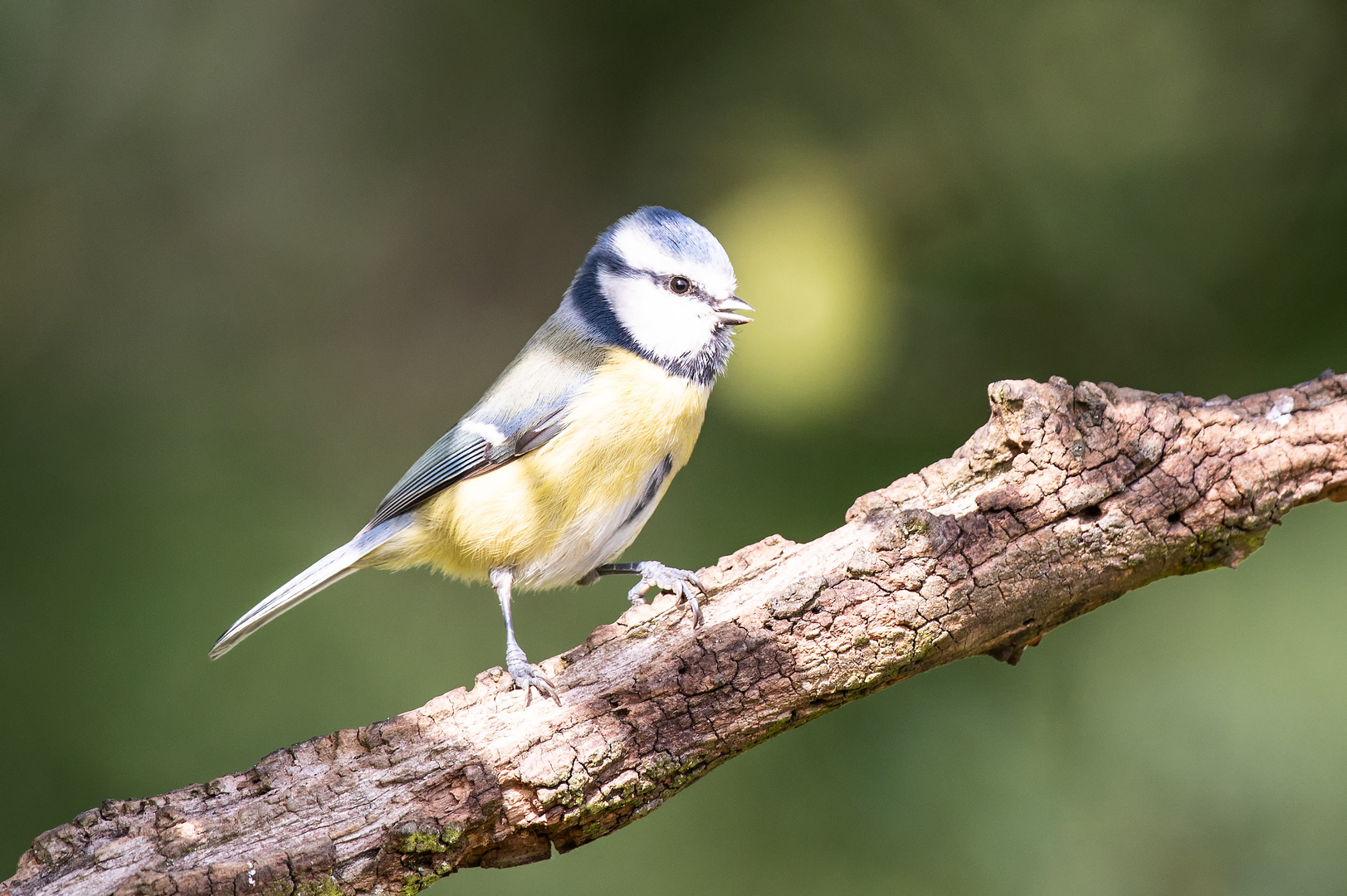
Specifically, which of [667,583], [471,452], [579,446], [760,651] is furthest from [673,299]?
[760,651]

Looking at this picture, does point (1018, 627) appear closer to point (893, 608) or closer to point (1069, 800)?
point (893, 608)

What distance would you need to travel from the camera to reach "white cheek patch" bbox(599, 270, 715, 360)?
1.80 metres

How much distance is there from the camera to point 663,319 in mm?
1826

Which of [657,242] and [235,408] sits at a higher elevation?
[235,408]

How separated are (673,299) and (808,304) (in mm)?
886

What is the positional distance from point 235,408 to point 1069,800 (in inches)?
95.2

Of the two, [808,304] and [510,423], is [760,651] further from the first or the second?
[808,304]

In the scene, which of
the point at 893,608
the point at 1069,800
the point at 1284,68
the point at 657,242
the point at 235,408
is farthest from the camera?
the point at 235,408

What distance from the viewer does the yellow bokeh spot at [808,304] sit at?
2619 mm

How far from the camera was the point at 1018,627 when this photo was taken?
1495 millimetres

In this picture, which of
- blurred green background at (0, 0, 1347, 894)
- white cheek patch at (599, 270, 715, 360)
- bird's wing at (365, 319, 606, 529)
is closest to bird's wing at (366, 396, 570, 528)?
bird's wing at (365, 319, 606, 529)

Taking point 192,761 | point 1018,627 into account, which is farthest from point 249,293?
point 1018,627

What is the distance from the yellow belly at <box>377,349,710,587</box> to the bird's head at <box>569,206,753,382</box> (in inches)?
1.8

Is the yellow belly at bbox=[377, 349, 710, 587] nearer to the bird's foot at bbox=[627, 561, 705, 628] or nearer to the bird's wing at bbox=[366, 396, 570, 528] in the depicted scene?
the bird's wing at bbox=[366, 396, 570, 528]
